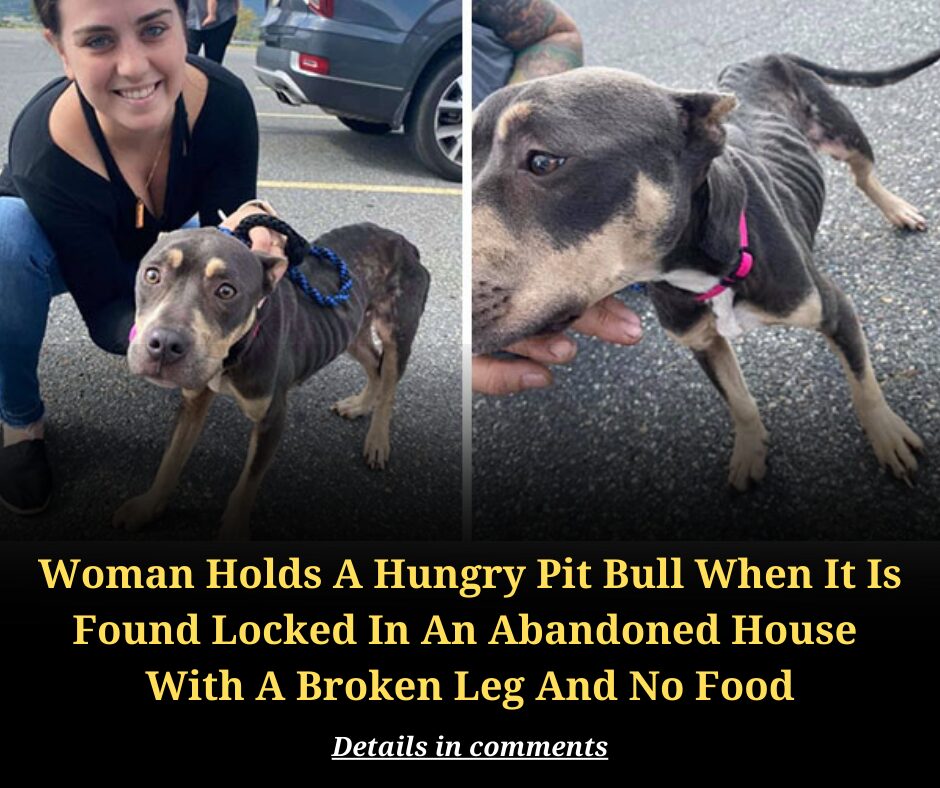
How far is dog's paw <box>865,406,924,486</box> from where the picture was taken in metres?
1.01

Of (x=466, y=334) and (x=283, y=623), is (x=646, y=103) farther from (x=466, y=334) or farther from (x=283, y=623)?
(x=283, y=623)

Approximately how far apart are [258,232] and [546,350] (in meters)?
0.35

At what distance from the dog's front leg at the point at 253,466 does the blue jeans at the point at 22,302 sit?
249mm

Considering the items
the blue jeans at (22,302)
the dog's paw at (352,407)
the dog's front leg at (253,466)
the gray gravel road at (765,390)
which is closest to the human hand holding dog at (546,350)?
the gray gravel road at (765,390)

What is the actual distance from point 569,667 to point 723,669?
182mm

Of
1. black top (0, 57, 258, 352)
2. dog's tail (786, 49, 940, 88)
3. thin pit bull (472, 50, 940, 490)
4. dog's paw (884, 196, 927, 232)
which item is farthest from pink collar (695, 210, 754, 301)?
black top (0, 57, 258, 352)

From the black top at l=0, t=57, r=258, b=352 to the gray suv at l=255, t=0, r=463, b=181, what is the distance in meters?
0.08

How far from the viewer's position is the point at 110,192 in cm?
95

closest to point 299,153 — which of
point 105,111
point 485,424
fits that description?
point 105,111

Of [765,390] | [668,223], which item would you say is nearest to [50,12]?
[668,223]

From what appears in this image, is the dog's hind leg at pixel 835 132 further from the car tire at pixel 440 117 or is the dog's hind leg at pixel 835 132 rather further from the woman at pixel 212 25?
the woman at pixel 212 25

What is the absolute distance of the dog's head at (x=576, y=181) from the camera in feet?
2.72

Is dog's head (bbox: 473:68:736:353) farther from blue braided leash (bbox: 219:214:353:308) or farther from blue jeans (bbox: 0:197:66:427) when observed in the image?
blue jeans (bbox: 0:197:66:427)

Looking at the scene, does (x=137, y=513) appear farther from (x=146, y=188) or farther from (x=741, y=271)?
(x=741, y=271)
